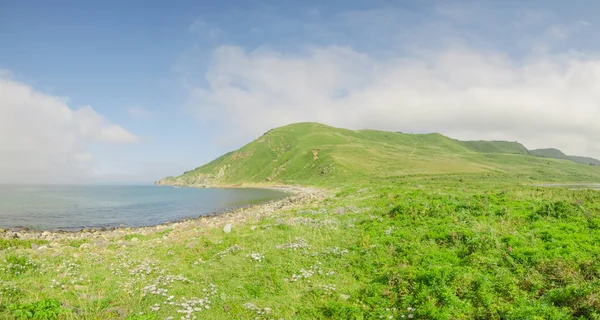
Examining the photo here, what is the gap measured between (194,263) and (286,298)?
23.0 ft

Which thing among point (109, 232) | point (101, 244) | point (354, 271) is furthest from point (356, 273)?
point (109, 232)

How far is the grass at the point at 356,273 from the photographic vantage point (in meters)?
10.4

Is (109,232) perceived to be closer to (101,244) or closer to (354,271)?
(101,244)

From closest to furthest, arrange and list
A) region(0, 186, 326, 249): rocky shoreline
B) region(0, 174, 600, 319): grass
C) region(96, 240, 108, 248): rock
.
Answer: region(0, 174, 600, 319): grass < region(96, 240, 108, 248): rock < region(0, 186, 326, 249): rocky shoreline

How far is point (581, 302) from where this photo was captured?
9.17 metres

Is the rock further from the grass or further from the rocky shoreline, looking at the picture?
the grass

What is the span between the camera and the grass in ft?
34.2

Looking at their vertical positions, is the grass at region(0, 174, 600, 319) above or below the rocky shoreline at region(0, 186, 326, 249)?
above

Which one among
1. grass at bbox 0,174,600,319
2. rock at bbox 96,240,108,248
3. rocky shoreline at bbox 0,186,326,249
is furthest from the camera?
rocky shoreline at bbox 0,186,326,249

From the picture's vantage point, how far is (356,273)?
1422 cm

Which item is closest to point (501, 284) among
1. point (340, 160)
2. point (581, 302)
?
point (581, 302)

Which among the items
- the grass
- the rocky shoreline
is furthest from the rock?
the grass

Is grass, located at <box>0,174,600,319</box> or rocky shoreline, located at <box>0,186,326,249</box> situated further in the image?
rocky shoreline, located at <box>0,186,326,249</box>

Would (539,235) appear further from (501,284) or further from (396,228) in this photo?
(396,228)
